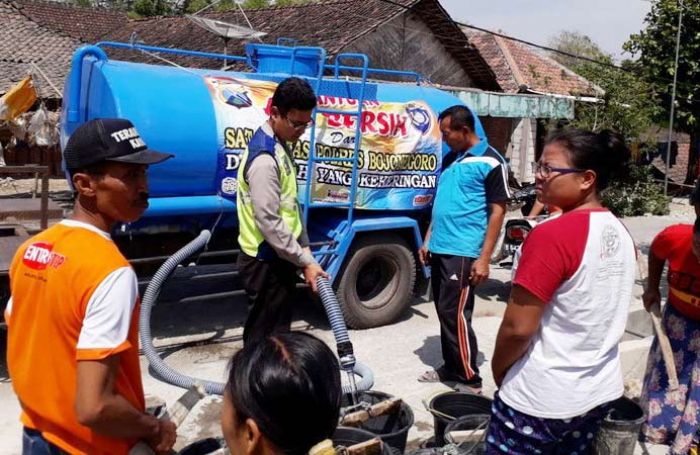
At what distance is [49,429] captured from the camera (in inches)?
73.6

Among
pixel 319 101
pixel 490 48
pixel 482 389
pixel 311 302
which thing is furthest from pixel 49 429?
pixel 490 48

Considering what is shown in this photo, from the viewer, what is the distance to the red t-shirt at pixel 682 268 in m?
3.62

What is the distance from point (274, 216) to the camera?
380 cm

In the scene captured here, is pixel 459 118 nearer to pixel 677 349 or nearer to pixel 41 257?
pixel 677 349

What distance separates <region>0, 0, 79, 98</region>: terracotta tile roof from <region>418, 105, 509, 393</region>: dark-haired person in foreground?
1663 centimetres

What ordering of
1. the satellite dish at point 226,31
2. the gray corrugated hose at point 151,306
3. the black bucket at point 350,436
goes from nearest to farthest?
the black bucket at point 350,436 < the gray corrugated hose at point 151,306 < the satellite dish at point 226,31

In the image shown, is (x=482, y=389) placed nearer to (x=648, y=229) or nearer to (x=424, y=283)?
(x=424, y=283)

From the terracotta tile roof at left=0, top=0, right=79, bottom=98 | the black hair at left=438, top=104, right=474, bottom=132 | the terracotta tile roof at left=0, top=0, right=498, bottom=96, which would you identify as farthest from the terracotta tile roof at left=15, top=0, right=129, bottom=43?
the black hair at left=438, top=104, right=474, bottom=132

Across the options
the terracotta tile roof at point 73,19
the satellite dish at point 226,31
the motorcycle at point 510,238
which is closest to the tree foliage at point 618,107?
the motorcycle at point 510,238

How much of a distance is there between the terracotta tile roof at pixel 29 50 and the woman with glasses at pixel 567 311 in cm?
1854

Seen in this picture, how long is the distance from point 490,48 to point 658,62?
5.24 metres

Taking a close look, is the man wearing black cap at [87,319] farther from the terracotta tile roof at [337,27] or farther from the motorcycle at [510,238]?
the terracotta tile roof at [337,27]

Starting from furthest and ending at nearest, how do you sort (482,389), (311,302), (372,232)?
(311,302) → (372,232) → (482,389)

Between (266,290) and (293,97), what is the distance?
1126 mm
